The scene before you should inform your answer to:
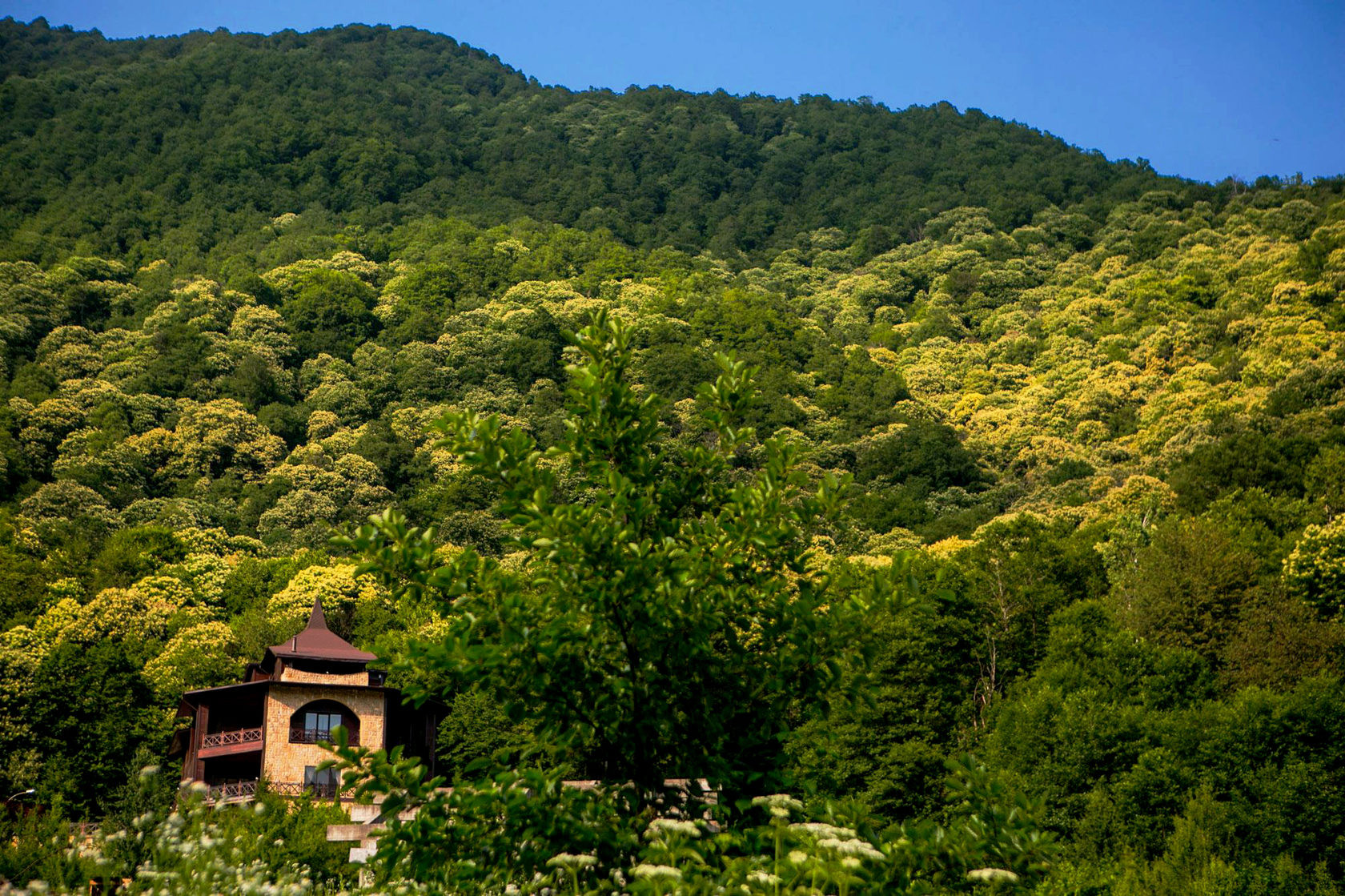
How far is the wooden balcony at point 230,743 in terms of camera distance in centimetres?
4659

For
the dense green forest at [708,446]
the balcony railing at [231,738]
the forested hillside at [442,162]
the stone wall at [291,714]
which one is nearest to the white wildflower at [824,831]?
the dense green forest at [708,446]

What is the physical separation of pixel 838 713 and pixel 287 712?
19.9 metres

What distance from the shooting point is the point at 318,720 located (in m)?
48.4

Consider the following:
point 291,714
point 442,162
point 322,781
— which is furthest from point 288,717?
point 442,162

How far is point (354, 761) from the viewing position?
8539mm

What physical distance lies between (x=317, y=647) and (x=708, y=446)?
26.5 metres

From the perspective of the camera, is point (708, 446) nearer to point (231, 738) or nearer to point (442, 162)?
point (231, 738)

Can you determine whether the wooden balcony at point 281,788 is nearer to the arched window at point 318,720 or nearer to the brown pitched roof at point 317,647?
the arched window at point 318,720

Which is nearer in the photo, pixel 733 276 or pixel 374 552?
pixel 374 552

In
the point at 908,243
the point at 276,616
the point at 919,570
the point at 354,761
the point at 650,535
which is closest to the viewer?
the point at 354,761

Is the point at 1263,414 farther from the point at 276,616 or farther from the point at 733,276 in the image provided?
the point at 733,276

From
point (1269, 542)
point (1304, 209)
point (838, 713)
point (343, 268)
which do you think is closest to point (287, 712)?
point (838, 713)

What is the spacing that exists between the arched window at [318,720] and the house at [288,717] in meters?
0.03

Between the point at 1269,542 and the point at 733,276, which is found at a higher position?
the point at 733,276
